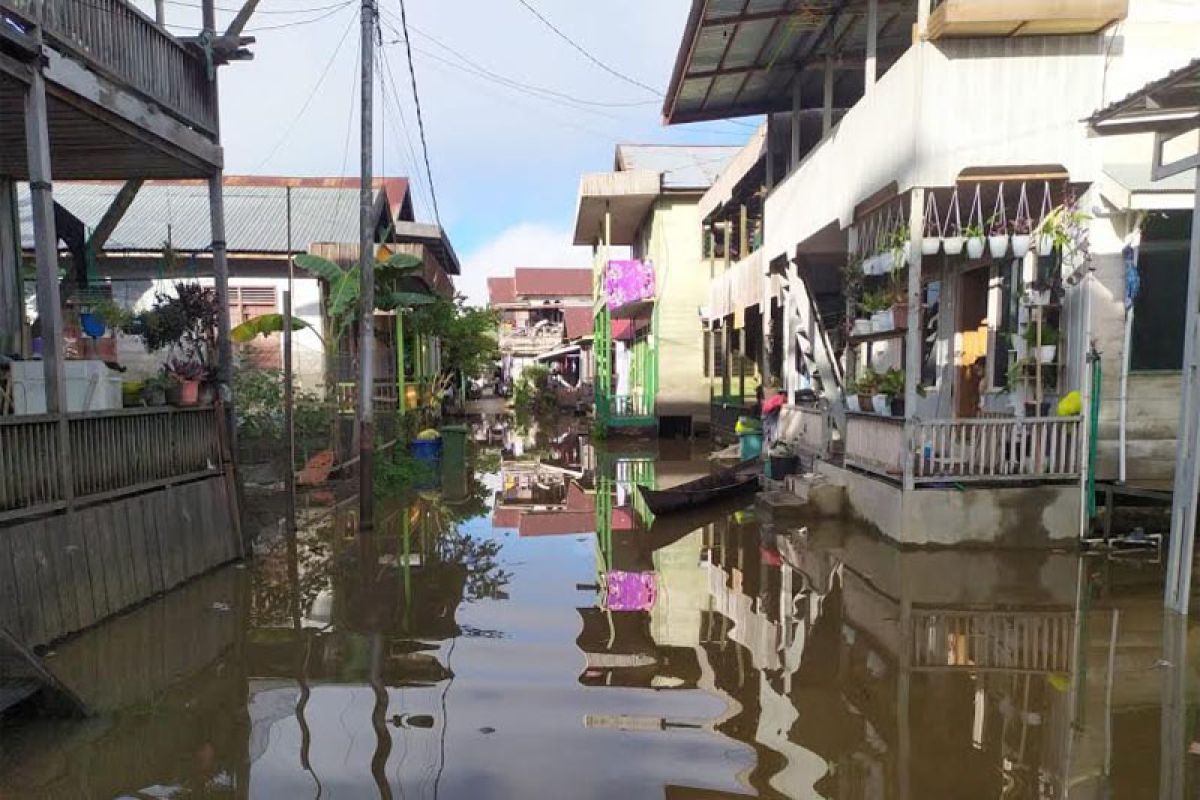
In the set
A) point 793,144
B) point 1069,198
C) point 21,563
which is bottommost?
point 21,563

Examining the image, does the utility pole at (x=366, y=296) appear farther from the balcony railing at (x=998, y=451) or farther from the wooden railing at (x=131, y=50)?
the balcony railing at (x=998, y=451)

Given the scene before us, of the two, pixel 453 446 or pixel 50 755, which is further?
pixel 453 446

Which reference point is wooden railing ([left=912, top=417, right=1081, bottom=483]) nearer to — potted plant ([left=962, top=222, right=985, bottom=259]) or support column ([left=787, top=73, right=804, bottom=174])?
potted plant ([left=962, top=222, right=985, bottom=259])

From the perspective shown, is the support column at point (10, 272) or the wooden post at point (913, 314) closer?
the wooden post at point (913, 314)

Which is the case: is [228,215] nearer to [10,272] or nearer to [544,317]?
[10,272]

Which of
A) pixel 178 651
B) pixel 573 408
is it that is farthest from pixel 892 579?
pixel 573 408

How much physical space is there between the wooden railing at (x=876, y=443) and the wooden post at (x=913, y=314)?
0.53ft

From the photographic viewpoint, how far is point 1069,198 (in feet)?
29.6

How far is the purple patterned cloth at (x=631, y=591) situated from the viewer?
733 cm

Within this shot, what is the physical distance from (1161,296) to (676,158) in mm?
20532

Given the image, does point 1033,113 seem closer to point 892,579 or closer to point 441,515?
point 892,579

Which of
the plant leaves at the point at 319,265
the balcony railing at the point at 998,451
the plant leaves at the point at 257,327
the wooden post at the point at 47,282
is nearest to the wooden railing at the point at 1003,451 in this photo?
the balcony railing at the point at 998,451

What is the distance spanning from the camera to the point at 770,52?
13219 millimetres

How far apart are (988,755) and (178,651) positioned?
5.47m
